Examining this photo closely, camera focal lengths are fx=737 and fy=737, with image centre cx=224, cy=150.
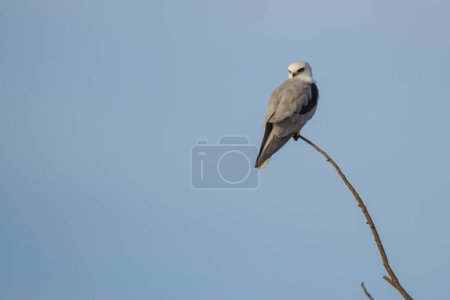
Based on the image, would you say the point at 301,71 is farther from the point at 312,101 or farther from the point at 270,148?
the point at 270,148

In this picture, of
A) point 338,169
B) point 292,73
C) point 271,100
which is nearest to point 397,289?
point 338,169

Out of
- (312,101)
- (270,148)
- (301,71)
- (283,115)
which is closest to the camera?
(270,148)

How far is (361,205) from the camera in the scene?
3178mm

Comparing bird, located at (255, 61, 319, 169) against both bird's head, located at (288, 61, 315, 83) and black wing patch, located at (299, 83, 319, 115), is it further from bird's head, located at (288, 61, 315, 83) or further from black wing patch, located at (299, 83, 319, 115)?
bird's head, located at (288, 61, 315, 83)

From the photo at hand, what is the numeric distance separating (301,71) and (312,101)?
70cm

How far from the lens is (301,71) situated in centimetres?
926

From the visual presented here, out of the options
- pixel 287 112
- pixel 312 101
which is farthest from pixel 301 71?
pixel 287 112

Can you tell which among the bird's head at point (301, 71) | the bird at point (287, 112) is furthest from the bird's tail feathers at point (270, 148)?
the bird's head at point (301, 71)

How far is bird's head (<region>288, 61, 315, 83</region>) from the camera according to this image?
9.20m

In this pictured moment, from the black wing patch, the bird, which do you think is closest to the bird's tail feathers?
the bird

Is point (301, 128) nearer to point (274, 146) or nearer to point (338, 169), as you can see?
point (274, 146)

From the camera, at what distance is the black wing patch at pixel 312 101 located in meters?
8.48

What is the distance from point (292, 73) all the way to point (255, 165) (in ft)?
7.20

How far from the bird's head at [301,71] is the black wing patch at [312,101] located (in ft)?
0.77
